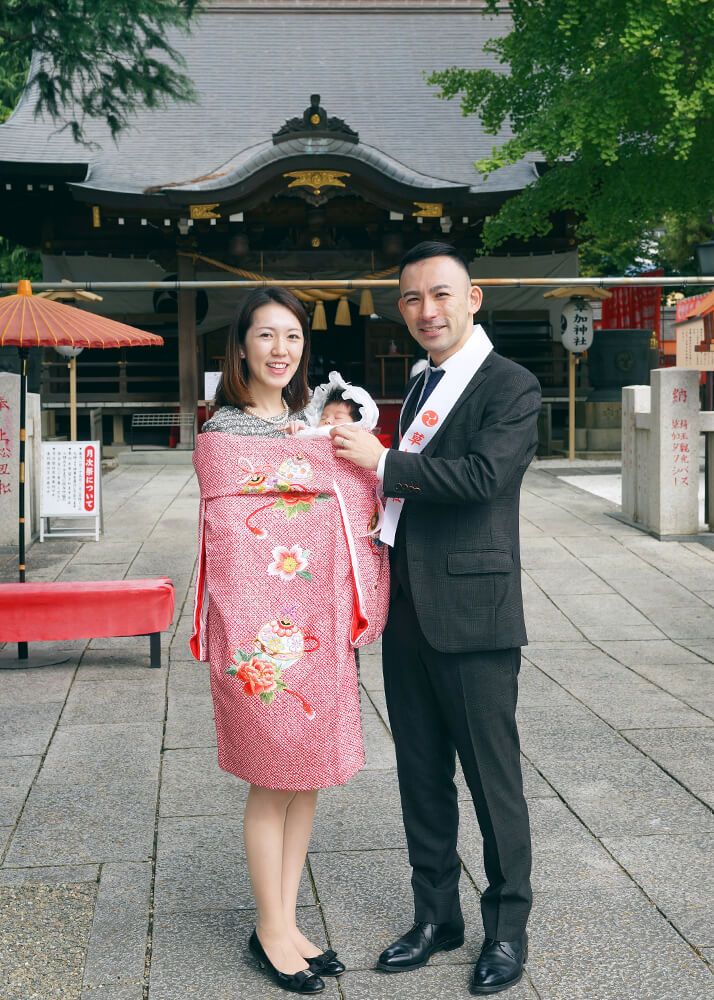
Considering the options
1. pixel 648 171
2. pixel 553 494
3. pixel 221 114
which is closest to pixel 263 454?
pixel 553 494

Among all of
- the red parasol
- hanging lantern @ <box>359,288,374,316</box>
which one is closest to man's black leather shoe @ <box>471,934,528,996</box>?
the red parasol

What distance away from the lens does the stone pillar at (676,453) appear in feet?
31.3

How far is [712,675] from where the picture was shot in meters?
5.81

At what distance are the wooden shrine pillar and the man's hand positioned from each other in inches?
543

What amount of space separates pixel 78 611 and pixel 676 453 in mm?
5801

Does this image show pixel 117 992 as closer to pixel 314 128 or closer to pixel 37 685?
pixel 37 685

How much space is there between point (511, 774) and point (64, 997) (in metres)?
1.26

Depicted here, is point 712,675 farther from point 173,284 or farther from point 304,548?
point 173,284

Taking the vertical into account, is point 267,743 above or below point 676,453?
below

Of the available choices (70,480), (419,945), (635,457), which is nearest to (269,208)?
(70,480)

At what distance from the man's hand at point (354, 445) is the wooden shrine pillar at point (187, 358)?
45.2 feet

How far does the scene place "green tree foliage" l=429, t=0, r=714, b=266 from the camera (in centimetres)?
1146

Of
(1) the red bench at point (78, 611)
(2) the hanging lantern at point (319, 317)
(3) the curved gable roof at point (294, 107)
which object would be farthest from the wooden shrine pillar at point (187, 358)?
(1) the red bench at point (78, 611)

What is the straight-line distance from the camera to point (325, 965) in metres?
2.80
